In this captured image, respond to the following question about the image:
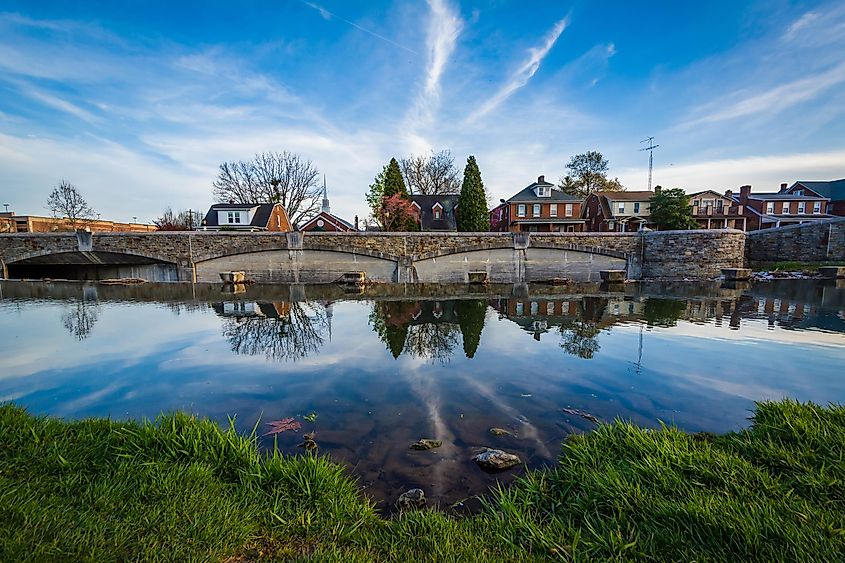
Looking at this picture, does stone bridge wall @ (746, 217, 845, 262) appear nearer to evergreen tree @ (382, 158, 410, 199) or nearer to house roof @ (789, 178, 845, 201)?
house roof @ (789, 178, 845, 201)

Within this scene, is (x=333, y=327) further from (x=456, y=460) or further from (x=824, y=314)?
(x=824, y=314)

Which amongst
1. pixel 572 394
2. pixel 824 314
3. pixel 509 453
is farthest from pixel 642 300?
pixel 509 453

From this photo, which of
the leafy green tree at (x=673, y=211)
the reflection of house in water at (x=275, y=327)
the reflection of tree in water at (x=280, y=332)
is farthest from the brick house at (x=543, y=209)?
the reflection of tree in water at (x=280, y=332)

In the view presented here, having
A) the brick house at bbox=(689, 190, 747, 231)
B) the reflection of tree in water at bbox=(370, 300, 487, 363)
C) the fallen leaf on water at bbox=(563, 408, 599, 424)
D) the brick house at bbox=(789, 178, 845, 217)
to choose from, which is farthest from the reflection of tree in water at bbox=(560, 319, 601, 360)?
A: the brick house at bbox=(789, 178, 845, 217)

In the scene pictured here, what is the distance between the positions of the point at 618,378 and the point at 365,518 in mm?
4971

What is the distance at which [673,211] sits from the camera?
3584cm

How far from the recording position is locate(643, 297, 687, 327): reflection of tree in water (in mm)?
10816

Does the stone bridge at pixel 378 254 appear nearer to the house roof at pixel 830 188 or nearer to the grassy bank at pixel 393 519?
the grassy bank at pixel 393 519

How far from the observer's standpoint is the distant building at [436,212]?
41.7 m

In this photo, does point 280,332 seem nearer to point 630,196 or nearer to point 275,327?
point 275,327

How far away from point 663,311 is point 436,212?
3159 centimetres

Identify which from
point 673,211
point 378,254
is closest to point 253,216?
point 378,254

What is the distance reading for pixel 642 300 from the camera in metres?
15.3

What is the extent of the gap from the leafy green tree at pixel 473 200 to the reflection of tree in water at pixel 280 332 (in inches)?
1014
